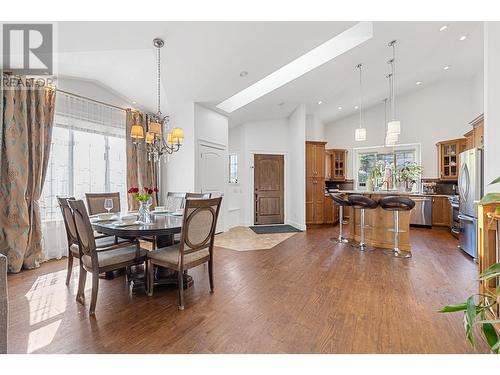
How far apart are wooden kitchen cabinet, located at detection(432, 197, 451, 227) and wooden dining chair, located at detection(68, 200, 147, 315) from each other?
6922 millimetres

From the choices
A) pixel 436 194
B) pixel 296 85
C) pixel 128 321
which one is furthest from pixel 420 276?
pixel 436 194

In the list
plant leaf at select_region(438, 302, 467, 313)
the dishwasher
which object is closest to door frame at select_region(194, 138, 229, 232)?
plant leaf at select_region(438, 302, 467, 313)

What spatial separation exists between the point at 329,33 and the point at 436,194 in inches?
208

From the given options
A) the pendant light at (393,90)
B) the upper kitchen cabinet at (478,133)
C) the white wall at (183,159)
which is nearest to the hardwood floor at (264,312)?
the white wall at (183,159)

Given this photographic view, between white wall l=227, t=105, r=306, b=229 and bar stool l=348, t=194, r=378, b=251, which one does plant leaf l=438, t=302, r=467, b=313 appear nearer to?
bar stool l=348, t=194, r=378, b=251

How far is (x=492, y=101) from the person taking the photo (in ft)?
7.06

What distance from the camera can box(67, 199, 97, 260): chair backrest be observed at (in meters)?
2.12

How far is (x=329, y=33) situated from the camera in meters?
3.55

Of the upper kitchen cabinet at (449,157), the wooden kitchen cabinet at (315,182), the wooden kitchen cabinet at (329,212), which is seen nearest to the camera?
the upper kitchen cabinet at (449,157)

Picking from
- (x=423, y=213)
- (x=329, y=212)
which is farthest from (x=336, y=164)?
(x=423, y=213)

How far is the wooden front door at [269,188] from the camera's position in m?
6.85

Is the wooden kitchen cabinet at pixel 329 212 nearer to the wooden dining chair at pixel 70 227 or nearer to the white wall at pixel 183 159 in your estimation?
the white wall at pixel 183 159

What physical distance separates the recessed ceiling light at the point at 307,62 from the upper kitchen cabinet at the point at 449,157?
4162 millimetres
